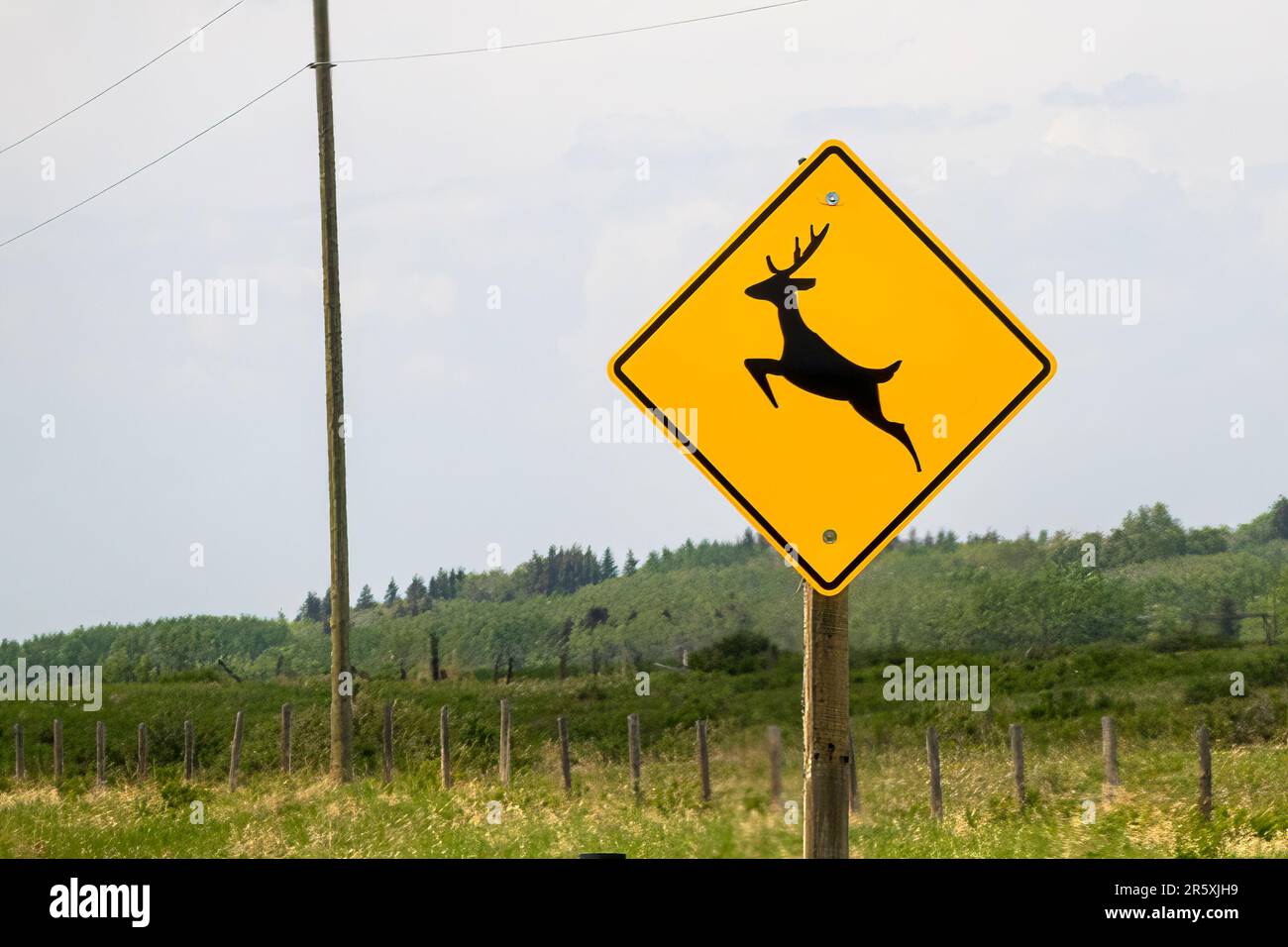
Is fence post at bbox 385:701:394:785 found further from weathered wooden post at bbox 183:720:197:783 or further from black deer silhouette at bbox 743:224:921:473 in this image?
black deer silhouette at bbox 743:224:921:473

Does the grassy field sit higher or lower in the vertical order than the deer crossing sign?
lower

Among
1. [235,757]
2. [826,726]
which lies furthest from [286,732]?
[826,726]

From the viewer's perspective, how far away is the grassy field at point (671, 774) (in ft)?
42.8

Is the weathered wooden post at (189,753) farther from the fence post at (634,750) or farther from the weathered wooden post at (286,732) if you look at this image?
the fence post at (634,750)

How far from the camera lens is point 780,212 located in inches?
152

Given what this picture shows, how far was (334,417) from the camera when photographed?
14.9 metres

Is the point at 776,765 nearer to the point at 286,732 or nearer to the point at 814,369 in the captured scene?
the point at 286,732

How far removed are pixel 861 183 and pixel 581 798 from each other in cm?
1326

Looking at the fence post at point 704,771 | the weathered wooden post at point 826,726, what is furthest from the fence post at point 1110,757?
the weathered wooden post at point 826,726

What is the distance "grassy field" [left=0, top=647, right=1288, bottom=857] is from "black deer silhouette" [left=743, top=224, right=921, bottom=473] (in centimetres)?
788

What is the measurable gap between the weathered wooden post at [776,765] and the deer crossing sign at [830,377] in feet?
39.8

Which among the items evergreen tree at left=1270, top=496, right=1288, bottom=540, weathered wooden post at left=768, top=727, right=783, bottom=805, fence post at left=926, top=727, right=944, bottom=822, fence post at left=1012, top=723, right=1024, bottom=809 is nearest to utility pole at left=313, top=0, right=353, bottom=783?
weathered wooden post at left=768, top=727, right=783, bottom=805

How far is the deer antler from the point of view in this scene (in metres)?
3.78

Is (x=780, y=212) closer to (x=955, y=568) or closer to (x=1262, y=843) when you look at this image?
(x=1262, y=843)
